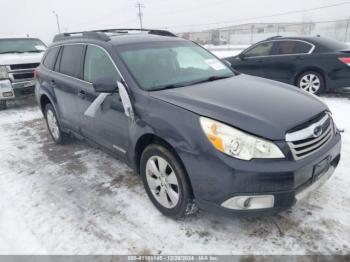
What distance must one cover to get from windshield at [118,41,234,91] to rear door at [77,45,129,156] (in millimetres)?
260

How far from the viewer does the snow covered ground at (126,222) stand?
8.29 feet

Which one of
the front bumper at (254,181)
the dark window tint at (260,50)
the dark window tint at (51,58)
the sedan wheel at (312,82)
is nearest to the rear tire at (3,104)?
the dark window tint at (51,58)

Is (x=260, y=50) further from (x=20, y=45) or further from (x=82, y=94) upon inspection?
(x=20, y=45)

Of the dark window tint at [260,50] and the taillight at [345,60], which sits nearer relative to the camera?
the taillight at [345,60]

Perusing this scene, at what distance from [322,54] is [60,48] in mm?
5675

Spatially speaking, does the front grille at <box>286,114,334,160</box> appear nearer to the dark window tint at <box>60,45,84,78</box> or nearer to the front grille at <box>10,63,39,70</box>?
the dark window tint at <box>60,45,84,78</box>

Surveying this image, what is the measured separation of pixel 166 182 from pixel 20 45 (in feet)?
28.1

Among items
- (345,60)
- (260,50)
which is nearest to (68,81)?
(260,50)

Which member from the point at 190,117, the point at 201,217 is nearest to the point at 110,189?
the point at 201,217

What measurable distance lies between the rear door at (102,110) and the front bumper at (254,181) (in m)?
1.13

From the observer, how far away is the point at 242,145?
2223 mm

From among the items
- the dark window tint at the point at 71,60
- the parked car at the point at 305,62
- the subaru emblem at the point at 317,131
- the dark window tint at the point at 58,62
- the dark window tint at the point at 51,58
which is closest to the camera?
the subaru emblem at the point at 317,131

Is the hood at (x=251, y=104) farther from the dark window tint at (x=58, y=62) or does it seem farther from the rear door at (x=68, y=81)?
the dark window tint at (x=58, y=62)

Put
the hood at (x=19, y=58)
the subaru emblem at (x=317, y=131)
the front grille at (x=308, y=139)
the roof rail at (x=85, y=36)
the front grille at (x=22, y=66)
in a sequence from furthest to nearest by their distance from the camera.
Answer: the front grille at (x=22, y=66)
the hood at (x=19, y=58)
the roof rail at (x=85, y=36)
the subaru emblem at (x=317, y=131)
the front grille at (x=308, y=139)
